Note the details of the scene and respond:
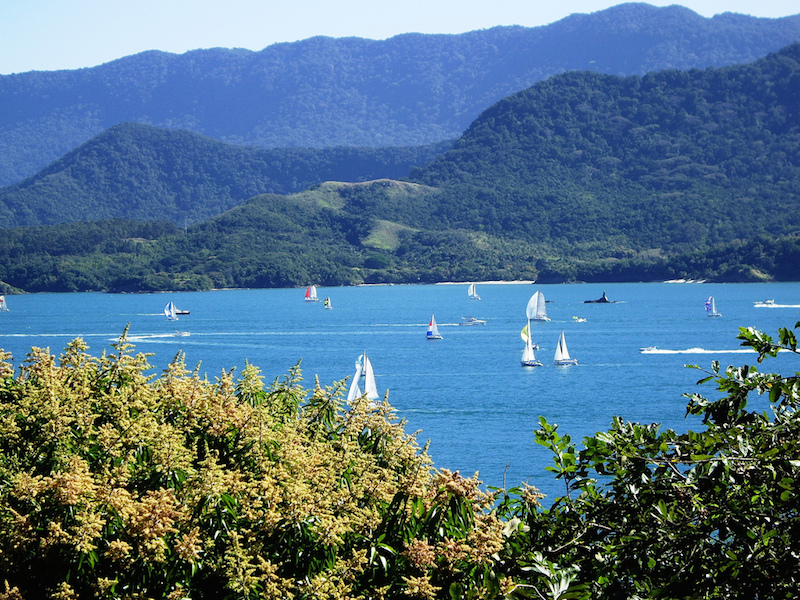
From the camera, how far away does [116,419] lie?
418 inches

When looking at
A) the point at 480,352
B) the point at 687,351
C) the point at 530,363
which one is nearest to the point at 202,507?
the point at 530,363

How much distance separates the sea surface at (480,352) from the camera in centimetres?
5844

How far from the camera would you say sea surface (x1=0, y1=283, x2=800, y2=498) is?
5844cm

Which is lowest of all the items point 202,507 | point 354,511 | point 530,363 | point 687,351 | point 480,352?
point 687,351

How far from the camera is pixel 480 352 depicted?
104 m

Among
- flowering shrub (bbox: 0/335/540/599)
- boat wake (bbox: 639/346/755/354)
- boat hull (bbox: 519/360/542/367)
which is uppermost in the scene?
flowering shrub (bbox: 0/335/540/599)

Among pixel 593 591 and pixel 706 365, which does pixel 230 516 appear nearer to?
pixel 593 591

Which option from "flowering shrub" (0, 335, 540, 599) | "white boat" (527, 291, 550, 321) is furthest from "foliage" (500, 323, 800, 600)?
"white boat" (527, 291, 550, 321)

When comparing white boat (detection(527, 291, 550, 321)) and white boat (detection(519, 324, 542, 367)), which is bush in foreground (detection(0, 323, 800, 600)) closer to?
white boat (detection(519, 324, 542, 367))

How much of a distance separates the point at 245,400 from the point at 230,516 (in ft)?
11.1

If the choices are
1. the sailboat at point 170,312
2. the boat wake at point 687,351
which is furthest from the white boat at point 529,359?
the sailboat at point 170,312

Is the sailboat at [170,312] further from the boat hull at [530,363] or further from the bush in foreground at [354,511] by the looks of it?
the bush in foreground at [354,511]

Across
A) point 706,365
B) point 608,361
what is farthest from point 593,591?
point 608,361

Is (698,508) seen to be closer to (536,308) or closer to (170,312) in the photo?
(536,308)
